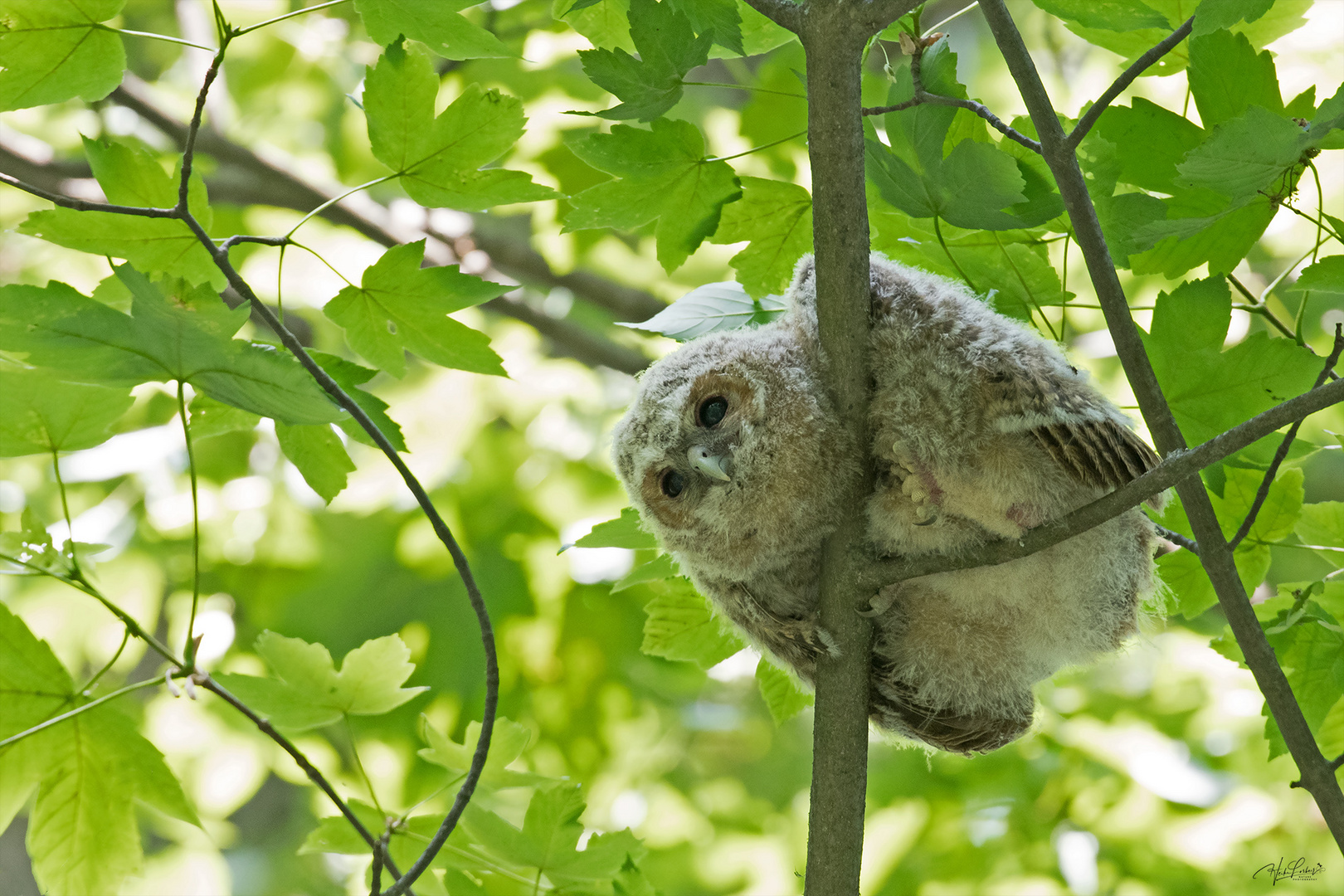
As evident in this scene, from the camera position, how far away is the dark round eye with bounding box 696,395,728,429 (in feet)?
5.57

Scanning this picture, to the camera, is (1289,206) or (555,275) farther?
(555,275)

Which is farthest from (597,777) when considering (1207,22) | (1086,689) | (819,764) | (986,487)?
(1207,22)

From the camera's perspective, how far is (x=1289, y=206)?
1.49 metres

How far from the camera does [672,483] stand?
1.73m

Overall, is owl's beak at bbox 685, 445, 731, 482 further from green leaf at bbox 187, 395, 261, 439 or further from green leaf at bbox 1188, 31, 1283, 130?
green leaf at bbox 1188, 31, 1283, 130

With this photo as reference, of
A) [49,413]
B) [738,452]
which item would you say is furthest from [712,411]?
[49,413]

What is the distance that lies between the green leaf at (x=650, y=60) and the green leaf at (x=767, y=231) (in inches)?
13.9

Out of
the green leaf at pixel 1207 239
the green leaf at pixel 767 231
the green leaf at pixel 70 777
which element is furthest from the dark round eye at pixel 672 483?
the green leaf at pixel 70 777

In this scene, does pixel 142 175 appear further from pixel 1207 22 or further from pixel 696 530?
pixel 1207 22

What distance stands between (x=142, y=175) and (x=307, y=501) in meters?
2.55

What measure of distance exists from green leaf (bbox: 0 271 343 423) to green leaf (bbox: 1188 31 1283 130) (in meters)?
1.32

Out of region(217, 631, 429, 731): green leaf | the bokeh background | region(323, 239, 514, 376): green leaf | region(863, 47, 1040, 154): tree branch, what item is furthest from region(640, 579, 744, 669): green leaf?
the bokeh background

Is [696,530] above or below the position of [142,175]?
below

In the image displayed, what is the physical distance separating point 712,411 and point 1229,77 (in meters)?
0.89
